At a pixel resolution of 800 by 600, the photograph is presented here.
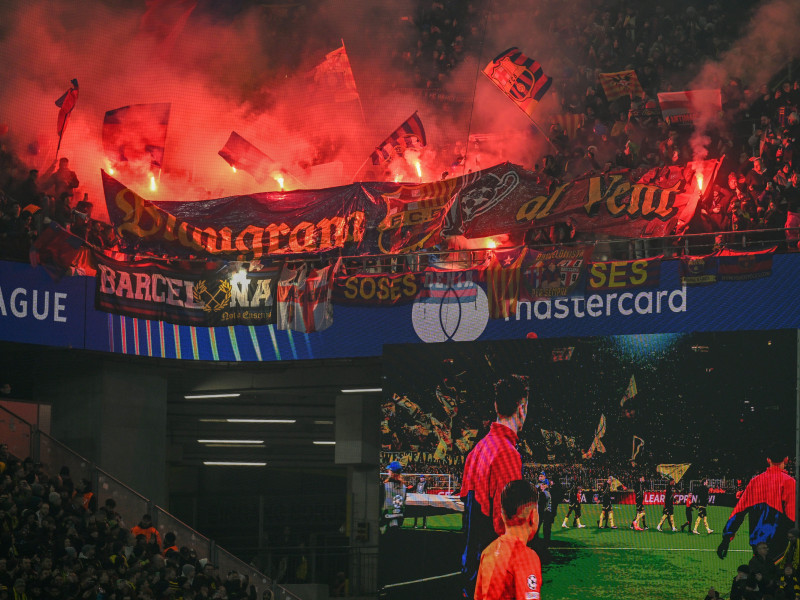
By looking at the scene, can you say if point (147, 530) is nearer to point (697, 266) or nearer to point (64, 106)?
point (64, 106)

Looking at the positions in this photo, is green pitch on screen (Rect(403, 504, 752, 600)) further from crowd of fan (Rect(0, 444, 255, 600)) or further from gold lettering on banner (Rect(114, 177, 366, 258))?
gold lettering on banner (Rect(114, 177, 366, 258))

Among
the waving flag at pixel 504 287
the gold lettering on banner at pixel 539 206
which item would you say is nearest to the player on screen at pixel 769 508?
the waving flag at pixel 504 287

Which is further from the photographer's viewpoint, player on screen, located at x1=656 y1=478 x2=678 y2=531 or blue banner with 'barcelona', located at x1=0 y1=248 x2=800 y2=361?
blue banner with 'barcelona', located at x1=0 y1=248 x2=800 y2=361

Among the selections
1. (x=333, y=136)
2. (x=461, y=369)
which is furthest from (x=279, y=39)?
(x=461, y=369)

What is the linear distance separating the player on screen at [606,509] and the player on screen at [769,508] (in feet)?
5.16

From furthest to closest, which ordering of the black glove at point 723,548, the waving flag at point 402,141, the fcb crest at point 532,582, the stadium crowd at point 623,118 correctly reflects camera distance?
the waving flag at point 402,141, the stadium crowd at point 623,118, the fcb crest at point 532,582, the black glove at point 723,548

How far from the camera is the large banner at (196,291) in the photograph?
67.7 feet

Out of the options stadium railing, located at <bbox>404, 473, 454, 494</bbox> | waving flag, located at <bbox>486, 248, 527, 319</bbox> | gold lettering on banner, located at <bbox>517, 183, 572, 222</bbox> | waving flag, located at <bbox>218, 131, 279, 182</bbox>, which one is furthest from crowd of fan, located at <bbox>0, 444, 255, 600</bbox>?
waving flag, located at <bbox>218, 131, 279, 182</bbox>

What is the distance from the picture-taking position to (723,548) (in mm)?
16406

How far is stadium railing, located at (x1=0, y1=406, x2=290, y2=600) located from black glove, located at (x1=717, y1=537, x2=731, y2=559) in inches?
289

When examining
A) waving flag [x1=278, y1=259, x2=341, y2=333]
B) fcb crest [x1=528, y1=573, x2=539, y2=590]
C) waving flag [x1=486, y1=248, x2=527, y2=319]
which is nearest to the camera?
fcb crest [x1=528, y1=573, x2=539, y2=590]

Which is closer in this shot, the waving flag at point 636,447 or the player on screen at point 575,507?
Result: the waving flag at point 636,447

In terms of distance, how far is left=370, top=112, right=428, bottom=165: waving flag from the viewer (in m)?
23.9

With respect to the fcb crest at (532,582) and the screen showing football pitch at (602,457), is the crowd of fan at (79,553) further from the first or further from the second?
the fcb crest at (532,582)
